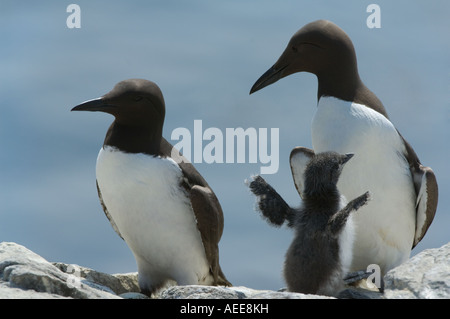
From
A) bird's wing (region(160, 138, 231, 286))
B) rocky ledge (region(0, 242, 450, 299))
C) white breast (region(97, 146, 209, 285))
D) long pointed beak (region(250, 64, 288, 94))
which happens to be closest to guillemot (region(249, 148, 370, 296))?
rocky ledge (region(0, 242, 450, 299))

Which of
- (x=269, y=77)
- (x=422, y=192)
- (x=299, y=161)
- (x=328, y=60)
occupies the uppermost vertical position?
(x=328, y=60)

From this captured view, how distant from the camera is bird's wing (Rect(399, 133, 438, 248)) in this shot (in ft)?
29.6

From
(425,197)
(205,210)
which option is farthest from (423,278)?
(205,210)

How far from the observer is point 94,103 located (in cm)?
882

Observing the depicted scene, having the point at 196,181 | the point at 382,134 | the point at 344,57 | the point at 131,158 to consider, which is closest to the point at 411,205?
the point at 382,134

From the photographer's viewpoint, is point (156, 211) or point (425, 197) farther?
point (425, 197)

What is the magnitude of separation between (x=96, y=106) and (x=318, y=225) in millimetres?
2960

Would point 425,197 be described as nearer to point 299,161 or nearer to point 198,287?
point 299,161

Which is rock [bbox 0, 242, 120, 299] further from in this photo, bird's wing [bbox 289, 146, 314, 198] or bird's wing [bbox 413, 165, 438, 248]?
bird's wing [bbox 413, 165, 438, 248]

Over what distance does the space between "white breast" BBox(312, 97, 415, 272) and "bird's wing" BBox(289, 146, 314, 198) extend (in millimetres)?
561

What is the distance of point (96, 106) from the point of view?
8.81m
